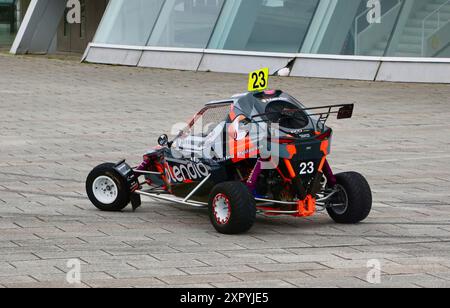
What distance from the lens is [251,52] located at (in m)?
26.3

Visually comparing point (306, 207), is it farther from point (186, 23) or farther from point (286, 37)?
point (186, 23)

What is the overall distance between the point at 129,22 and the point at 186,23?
6.06 ft

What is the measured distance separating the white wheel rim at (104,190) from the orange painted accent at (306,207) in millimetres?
2004

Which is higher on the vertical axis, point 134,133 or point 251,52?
point 251,52

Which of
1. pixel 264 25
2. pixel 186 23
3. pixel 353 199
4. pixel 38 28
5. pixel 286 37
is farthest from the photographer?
pixel 38 28

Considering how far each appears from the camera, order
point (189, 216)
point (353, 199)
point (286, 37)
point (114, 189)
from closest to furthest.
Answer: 1. point (353, 199)
2. point (189, 216)
3. point (114, 189)
4. point (286, 37)

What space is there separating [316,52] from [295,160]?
15.4 metres

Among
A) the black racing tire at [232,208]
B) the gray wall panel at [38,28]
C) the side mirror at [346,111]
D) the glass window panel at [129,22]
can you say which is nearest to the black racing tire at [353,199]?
the side mirror at [346,111]

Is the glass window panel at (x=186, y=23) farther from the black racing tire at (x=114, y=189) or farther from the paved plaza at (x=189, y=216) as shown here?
the black racing tire at (x=114, y=189)

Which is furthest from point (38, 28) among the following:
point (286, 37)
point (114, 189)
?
point (114, 189)

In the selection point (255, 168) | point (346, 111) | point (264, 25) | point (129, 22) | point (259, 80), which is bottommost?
point (255, 168)

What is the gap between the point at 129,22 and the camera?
29.0 m
